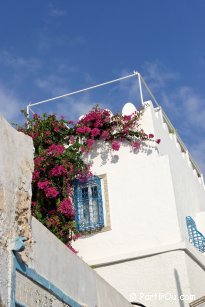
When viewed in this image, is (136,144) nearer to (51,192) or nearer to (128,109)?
(128,109)

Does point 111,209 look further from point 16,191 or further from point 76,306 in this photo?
point 16,191

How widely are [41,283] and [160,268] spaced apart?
15.6 feet

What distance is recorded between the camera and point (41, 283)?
552cm

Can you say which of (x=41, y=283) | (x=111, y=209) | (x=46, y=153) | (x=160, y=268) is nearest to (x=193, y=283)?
(x=160, y=268)

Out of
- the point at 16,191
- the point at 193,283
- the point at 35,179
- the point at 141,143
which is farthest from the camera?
the point at 141,143

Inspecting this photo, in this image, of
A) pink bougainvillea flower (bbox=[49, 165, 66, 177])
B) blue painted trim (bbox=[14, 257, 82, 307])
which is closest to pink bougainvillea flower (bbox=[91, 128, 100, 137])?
pink bougainvillea flower (bbox=[49, 165, 66, 177])

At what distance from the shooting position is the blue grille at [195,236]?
35.8 feet

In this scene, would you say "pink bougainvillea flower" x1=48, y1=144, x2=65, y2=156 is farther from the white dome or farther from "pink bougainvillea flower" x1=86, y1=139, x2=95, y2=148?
the white dome

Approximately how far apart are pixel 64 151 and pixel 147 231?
2543mm

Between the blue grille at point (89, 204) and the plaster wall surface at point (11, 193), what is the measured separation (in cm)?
493

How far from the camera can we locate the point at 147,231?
33.7ft

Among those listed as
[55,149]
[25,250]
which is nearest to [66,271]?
[25,250]

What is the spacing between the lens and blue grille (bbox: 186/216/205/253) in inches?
429

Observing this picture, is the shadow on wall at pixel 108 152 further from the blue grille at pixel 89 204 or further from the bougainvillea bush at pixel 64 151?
the blue grille at pixel 89 204
